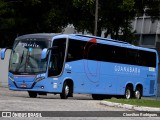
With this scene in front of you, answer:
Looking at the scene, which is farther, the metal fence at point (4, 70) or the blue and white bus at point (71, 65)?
the metal fence at point (4, 70)

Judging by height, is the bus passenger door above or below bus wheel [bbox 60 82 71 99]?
above

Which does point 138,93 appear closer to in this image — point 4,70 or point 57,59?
point 57,59

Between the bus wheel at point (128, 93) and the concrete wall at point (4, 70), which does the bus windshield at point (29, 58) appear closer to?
the bus wheel at point (128, 93)

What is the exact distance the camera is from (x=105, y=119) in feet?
47.1

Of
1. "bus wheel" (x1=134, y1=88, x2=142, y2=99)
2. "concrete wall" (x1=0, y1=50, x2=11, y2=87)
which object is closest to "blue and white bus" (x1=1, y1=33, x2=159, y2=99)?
"bus wheel" (x1=134, y1=88, x2=142, y2=99)

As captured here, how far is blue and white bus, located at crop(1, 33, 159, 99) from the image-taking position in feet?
77.3

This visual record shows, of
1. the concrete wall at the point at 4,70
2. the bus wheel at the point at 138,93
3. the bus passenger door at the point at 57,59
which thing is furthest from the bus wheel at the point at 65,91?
the concrete wall at the point at 4,70

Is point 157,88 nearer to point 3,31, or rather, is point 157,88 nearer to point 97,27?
point 97,27

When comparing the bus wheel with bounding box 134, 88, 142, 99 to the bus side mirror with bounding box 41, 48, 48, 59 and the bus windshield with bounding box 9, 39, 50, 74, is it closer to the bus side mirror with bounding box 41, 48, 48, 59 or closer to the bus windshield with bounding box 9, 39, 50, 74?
the bus windshield with bounding box 9, 39, 50, 74

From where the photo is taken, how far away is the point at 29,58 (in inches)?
933

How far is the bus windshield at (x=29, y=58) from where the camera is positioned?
23547 millimetres

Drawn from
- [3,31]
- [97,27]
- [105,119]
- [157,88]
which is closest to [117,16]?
[97,27]

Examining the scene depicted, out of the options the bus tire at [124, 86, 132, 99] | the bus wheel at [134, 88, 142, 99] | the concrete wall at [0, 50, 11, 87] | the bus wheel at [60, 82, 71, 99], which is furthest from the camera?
the concrete wall at [0, 50, 11, 87]

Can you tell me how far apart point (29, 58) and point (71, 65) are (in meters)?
2.18
